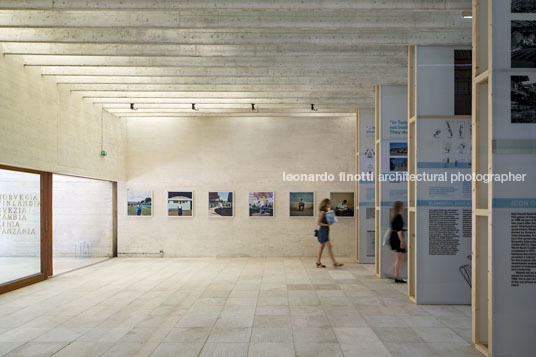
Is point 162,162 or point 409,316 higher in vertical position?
point 162,162

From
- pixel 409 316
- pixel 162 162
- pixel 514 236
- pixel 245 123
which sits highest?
pixel 245 123

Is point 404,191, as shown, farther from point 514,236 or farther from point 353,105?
point 514,236

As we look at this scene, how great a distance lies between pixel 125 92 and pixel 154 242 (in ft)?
18.6

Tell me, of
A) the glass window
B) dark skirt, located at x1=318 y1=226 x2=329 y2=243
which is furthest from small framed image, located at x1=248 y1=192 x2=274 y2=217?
the glass window

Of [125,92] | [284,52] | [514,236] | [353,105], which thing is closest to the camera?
[514,236]

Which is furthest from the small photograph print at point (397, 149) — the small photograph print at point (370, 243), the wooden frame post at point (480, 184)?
the wooden frame post at point (480, 184)

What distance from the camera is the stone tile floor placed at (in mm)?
5867

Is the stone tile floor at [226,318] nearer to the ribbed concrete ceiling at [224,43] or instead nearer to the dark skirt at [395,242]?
the dark skirt at [395,242]

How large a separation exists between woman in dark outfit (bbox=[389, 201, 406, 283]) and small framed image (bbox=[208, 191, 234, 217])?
672 cm

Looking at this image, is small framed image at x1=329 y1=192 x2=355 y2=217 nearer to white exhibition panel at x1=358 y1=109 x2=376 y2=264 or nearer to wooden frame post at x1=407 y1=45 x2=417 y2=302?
white exhibition panel at x1=358 y1=109 x2=376 y2=264

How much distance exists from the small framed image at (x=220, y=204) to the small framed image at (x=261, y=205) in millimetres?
700

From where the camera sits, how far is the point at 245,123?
15.9 meters

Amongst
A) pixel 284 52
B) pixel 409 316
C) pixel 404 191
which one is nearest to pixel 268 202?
pixel 404 191

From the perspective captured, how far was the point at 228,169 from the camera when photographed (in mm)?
15922
